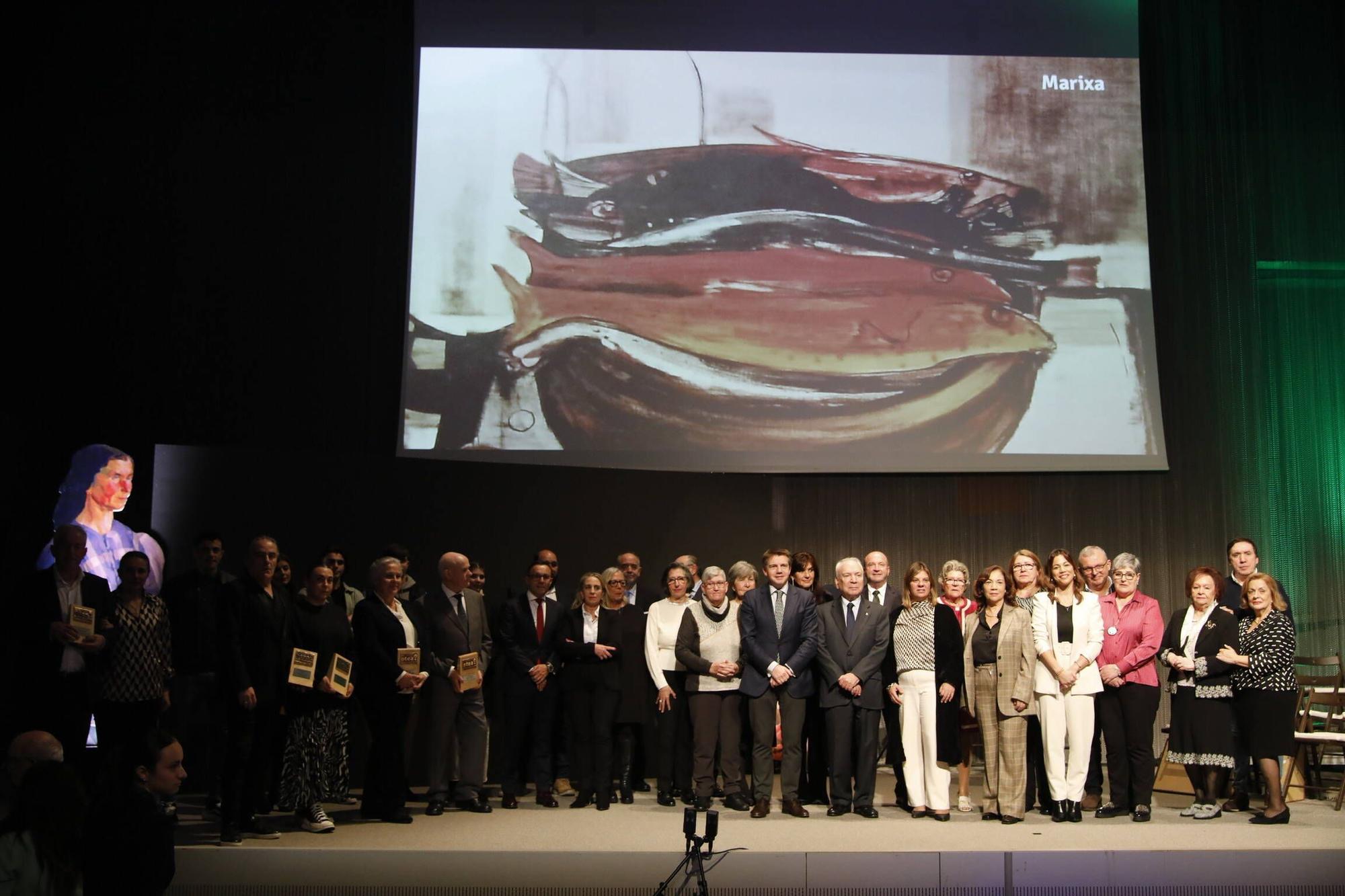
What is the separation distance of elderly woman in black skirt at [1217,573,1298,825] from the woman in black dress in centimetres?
272

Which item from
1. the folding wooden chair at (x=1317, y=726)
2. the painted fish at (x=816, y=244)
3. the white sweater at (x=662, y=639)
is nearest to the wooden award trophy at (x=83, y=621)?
the white sweater at (x=662, y=639)

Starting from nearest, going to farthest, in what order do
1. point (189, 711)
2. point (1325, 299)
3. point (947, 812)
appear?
point (947, 812), point (189, 711), point (1325, 299)

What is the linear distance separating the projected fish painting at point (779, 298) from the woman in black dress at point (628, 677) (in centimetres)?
155

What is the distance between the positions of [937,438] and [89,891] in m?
5.69

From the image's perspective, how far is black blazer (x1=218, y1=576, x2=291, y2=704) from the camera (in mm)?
5203

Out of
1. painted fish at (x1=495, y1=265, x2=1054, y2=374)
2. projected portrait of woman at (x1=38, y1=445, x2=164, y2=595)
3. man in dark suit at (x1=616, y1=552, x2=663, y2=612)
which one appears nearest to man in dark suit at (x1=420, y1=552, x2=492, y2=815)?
man in dark suit at (x1=616, y1=552, x2=663, y2=612)

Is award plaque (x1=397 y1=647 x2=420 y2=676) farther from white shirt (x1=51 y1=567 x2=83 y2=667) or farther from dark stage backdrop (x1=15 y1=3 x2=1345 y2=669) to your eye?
dark stage backdrop (x1=15 y1=3 x2=1345 y2=669)

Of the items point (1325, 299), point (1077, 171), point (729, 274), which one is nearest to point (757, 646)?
point (729, 274)

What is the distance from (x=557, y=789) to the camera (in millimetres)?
6691

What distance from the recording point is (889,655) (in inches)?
239

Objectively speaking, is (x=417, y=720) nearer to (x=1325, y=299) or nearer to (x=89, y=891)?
(x=89, y=891)

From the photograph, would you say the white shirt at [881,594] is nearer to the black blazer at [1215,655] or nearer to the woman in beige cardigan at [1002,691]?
the woman in beige cardigan at [1002,691]

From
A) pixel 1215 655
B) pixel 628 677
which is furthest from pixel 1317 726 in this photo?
pixel 628 677

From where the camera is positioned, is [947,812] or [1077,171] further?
[1077,171]
